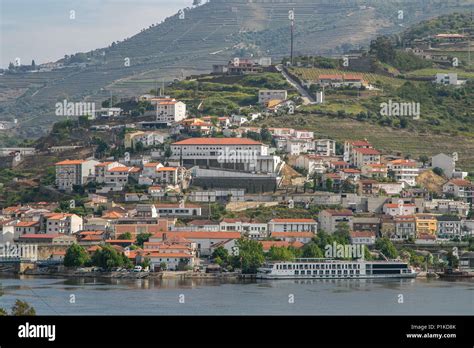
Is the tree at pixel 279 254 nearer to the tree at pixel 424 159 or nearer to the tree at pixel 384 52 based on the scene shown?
the tree at pixel 424 159


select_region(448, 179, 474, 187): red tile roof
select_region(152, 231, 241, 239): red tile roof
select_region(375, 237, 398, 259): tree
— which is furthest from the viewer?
select_region(448, 179, 474, 187): red tile roof

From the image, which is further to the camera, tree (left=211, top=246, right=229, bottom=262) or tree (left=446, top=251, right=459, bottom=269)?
tree (left=446, top=251, right=459, bottom=269)

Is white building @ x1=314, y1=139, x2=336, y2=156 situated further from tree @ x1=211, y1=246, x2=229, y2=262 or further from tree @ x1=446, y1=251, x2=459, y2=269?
tree @ x1=211, y1=246, x2=229, y2=262

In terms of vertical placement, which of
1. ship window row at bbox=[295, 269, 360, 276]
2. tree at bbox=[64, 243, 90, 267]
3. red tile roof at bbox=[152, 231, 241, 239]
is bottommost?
ship window row at bbox=[295, 269, 360, 276]

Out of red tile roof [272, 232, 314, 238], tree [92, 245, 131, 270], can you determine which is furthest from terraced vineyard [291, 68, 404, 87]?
tree [92, 245, 131, 270]

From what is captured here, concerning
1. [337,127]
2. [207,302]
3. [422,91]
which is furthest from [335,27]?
[207,302]

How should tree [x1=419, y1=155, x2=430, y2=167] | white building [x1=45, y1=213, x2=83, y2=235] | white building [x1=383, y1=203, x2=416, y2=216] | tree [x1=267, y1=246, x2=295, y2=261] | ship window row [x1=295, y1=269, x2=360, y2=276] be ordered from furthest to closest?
1. tree [x1=419, y1=155, x2=430, y2=167]
2. white building [x1=383, y1=203, x2=416, y2=216]
3. white building [x1=45, y1=213, x2=83, y2=235]
4. tree [x1=267, y1=246, x2=295, y2=261]
5. ship window row [x1=295, y1=269, x2=360, y2=276]
